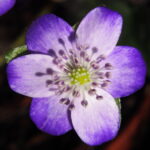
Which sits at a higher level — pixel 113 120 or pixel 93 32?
pixel 93 32

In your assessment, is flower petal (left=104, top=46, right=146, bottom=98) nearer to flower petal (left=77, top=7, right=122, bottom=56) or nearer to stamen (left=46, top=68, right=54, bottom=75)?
flower petal (left=77, top=7, right=122, bottom=56)

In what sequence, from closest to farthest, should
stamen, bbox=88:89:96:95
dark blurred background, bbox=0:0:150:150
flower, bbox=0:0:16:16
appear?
flower, bbox=0:0:16:16 → stamen, bbox=88:89:96:95 → dark blurred background, bbox=0:0:150:150

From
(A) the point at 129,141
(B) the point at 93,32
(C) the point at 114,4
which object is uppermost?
(B) the point at 93,32

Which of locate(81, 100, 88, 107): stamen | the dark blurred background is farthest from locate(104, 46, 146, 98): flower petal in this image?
the dark blurred background

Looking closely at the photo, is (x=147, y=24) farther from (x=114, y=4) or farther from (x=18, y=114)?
(x=18, y=114)

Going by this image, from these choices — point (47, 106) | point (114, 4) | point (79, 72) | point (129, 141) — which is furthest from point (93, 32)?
point (129, 141)

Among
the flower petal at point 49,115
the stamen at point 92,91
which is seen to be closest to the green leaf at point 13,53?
the flower petal at point 49,115

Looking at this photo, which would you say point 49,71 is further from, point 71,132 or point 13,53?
point 71,132
